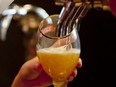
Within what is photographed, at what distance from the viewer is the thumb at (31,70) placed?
55 centimetres

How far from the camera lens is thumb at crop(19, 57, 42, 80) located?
550mm

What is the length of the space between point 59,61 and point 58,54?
0.01 meters

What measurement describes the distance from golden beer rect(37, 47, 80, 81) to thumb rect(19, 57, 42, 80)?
8 cm

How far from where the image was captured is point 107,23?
1422 millimetres

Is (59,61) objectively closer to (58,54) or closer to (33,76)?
(58,54)

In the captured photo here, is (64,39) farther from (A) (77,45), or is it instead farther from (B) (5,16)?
(B) (5,16)

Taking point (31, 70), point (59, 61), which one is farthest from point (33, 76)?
point (59, 61)

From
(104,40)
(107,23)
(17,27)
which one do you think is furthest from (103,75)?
(17,27)

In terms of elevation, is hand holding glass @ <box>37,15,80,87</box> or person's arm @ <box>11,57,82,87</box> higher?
hand holding glass @ <box>37,15,80,87</box>

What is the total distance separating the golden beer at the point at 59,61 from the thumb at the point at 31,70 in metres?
0.08

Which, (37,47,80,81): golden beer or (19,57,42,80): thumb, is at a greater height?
(37,47,80,81): golden beer

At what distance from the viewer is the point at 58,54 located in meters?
0.47

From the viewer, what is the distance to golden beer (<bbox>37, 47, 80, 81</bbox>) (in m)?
0.47

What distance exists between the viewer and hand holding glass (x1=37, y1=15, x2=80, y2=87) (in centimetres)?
47
